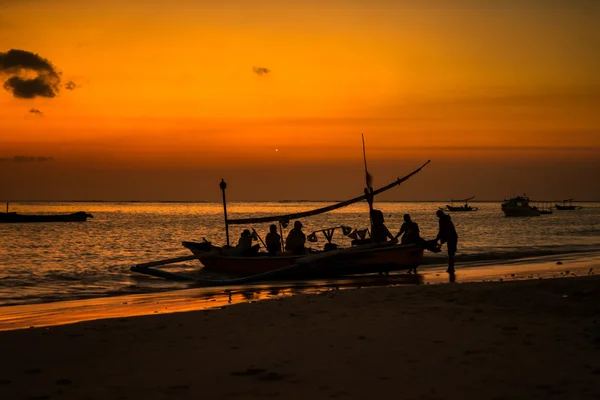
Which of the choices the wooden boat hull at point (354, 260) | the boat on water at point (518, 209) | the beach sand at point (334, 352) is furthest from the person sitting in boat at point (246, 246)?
the boat on water at point (518, 209)

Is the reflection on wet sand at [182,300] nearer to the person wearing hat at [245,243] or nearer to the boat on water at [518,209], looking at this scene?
the person wearing hat at [245,243]

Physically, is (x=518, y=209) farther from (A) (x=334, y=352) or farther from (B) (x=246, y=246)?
(A) (x=334, y=352)

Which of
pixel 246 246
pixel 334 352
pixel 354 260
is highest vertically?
pixel 246 246

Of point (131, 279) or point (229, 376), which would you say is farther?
point (131, 279)

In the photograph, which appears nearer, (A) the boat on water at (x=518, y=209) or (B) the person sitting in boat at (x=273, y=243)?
(B) the person sitting in boat at (x=273, y=243)

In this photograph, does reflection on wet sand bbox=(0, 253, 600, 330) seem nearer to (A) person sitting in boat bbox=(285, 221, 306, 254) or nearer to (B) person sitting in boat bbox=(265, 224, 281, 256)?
(A) person sitting in boat bbox=(285, 221, 306, 254)

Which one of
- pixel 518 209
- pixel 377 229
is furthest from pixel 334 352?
pixel 518 209

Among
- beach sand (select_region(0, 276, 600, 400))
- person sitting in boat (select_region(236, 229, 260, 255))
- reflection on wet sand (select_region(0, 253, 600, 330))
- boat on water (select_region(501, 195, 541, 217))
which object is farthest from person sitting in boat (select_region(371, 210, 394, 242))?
boat on water (select_region(501, 195, 541, 217))

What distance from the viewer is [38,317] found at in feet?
47.9

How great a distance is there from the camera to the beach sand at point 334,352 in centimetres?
670

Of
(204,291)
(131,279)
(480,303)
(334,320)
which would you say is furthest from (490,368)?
(131,279)

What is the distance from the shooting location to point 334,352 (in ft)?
26.9

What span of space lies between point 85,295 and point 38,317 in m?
6.42

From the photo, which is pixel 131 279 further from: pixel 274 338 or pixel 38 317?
pixel 274 338
